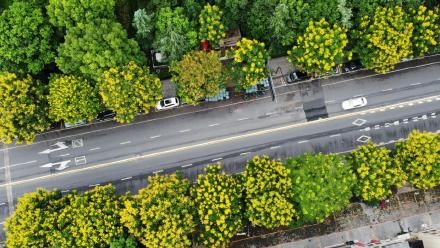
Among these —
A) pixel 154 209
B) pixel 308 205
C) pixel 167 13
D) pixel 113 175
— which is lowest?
pixel 308 205

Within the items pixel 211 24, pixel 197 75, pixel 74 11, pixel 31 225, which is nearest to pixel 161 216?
pixel 31 225

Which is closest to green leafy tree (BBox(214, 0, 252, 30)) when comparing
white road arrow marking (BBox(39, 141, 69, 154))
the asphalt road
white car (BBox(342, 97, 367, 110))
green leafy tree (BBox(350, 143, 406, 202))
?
the asphalt road

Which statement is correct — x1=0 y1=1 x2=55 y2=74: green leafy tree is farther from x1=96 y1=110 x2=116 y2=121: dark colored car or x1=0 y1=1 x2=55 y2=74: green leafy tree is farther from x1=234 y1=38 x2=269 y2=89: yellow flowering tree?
x1=234 y1=38 x2=269 y2=89: yellow flowering tree

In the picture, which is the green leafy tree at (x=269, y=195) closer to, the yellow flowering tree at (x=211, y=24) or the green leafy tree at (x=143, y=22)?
the yellow flowering tree at (x=211, y=24)

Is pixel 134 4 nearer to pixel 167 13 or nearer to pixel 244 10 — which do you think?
pixel 167 13

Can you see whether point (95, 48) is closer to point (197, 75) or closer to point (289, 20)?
point (197, 75)

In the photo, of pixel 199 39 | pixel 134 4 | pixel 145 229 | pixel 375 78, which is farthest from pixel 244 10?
pixel 145 229
